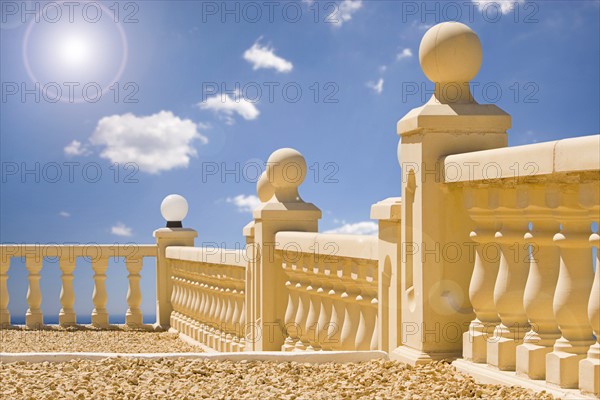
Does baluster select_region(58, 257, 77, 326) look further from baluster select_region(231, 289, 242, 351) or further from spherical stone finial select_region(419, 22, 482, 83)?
spherical stone finial select_region(419, 22, 482, 83)

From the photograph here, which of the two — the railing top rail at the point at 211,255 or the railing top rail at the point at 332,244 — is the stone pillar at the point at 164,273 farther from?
the railing top rail at the point at 332,244

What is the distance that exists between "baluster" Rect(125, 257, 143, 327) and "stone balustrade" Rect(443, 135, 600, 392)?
8565 millimetres

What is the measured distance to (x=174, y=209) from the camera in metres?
13.2

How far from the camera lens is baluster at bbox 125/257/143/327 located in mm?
13078

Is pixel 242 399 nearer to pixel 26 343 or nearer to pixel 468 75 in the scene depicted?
pixel 468 75

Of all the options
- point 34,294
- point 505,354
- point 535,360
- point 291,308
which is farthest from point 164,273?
point 535,360

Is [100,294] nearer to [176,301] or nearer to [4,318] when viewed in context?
[176,301]

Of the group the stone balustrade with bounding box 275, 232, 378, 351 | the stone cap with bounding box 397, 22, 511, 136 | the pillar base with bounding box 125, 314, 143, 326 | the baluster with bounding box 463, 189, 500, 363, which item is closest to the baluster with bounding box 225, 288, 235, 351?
the stone balustrade with bounding box 275, 232, 378, 351

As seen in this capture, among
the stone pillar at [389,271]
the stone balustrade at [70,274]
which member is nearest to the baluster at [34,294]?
the stone balustrade at [70,274]

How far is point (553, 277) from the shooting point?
4488 mm

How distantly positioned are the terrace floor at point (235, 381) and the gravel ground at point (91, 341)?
5.11m

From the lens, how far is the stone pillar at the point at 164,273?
13125 mm

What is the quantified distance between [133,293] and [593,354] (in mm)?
9848

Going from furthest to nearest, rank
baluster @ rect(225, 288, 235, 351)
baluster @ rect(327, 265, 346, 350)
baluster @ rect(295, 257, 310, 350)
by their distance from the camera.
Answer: baluster @ rect(225, 288, 235, 351), baluster @ rect(295, 257, 310, 350), baluster @ rect(327, 265, 346, 350)
